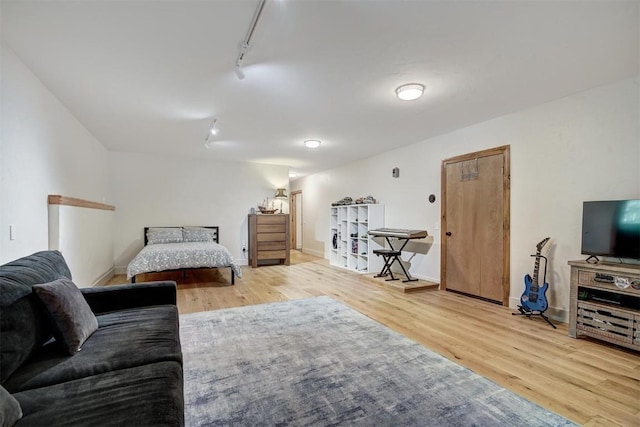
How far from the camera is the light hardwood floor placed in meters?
1.90

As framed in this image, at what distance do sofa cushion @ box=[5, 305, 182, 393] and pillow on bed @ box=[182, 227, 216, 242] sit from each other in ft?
13.7

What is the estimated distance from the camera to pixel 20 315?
1.40 m

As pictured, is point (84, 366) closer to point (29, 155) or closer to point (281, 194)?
point (29, 155)

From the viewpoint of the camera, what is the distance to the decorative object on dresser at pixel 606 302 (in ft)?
8.11

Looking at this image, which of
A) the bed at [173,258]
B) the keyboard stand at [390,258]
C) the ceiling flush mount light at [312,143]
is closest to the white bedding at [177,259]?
the bed at [173,258]

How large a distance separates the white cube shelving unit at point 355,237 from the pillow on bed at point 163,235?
3.35m

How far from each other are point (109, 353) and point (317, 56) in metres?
2.41

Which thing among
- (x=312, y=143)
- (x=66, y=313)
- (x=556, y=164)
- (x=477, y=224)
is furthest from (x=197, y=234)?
(x=556, y=164)

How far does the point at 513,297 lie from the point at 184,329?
3870 millimetres

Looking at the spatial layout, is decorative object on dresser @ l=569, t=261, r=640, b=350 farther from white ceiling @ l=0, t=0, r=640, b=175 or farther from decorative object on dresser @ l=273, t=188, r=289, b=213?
decorative object on dresser @ l=273, t=188, r=289, b=213

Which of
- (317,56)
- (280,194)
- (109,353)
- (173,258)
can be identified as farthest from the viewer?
(280,194)

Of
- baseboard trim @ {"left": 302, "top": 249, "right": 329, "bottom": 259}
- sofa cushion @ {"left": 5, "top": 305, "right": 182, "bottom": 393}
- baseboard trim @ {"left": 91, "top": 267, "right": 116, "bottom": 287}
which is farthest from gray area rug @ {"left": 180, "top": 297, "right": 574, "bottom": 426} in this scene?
baseboard trim @ {"left": 302, "top": 249, "right": 329, "bottom": 259}

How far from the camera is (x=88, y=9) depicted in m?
1.84

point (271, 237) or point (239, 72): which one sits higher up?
point (239, 72)
